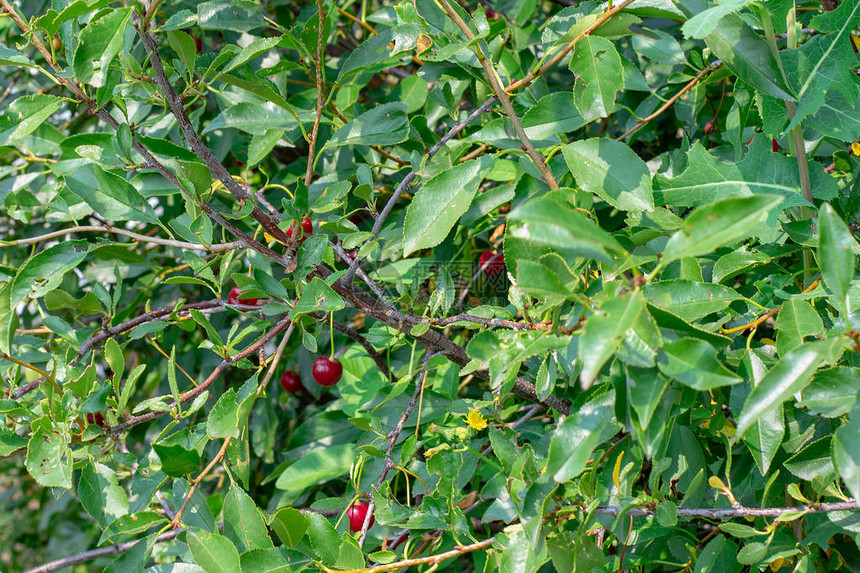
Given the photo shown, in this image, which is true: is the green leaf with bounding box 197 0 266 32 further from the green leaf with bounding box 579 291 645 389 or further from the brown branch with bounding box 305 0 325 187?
the green leaf with bounding box 579 291 645 389

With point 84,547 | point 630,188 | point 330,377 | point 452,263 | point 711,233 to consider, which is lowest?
point 84,547

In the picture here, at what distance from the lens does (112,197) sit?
911 mm

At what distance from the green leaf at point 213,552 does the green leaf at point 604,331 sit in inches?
20.2

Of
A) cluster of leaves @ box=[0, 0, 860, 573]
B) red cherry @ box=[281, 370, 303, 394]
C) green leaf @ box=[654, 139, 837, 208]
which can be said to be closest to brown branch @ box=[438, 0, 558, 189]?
cluster of leaves @ box=[0, 0, 860, 573]

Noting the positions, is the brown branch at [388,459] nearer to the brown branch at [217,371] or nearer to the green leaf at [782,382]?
the brown branch at [217,371]

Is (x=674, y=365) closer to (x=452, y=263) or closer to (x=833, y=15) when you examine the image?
(x=833, y=15)

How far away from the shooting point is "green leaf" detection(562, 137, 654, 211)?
32.4 inches

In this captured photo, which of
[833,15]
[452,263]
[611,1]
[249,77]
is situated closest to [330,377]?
[452,263]

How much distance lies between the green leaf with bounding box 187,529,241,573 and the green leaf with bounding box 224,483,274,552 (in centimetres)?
6

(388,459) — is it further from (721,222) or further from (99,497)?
(721,222)

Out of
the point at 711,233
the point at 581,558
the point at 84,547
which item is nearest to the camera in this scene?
the point at 711,233

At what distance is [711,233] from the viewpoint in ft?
1.69

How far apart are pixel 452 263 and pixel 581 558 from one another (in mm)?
713

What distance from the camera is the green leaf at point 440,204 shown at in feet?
2.84
